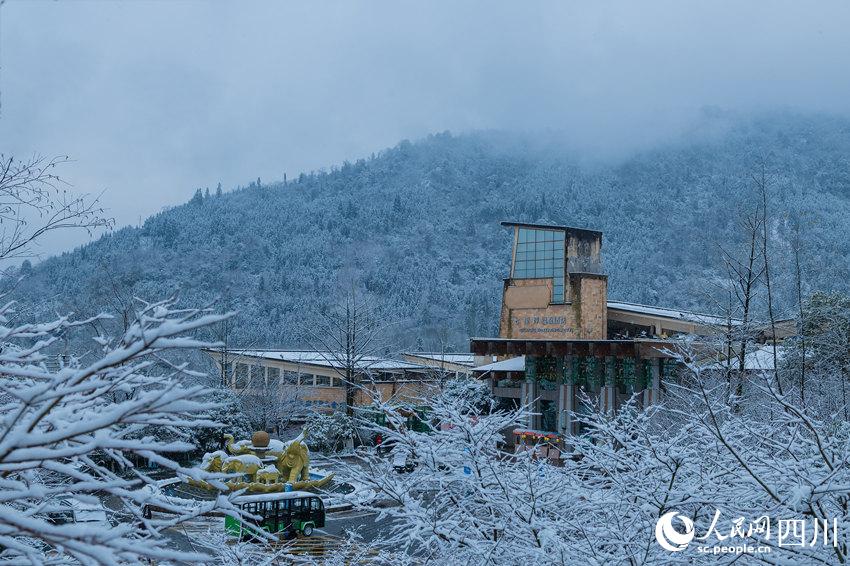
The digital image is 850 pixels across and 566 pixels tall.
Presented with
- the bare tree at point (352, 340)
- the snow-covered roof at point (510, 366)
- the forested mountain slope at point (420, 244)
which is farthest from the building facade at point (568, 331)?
the forested mountain slope at point (420, 244)

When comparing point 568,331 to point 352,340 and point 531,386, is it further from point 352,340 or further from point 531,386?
point 352,340

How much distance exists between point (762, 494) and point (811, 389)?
15900mm

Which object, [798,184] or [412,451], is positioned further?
[798,184]

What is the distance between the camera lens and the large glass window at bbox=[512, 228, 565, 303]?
27453mm

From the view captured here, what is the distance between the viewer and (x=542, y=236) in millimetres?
28094

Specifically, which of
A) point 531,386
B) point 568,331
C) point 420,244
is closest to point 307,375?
point 531,386

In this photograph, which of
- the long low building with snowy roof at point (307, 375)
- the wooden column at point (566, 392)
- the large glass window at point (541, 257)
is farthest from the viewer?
the long low building with snowy roof at point (307, 375)

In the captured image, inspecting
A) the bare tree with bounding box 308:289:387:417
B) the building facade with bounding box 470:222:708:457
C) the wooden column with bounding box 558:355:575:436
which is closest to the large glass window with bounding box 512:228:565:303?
the building facade with bounding box 470:222:708:457

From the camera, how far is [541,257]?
28.0 metres

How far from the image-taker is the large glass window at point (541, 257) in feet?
90.1

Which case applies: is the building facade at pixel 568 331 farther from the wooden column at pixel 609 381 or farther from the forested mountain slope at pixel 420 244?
the forested mountain slope at pixel 420 244

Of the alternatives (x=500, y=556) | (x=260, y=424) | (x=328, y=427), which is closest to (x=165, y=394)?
(x=500, y=556)

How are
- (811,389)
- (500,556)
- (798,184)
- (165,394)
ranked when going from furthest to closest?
1. (798,184)
2. (811,389)
3. (500,556)
4. (165,394)

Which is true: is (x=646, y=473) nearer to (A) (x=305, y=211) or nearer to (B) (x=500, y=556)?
(B) (x=500, y=556)
